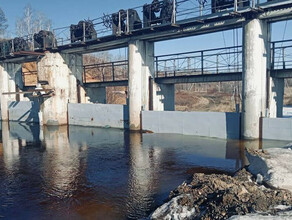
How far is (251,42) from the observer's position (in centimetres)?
1280

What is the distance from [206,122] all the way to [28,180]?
9.56 m

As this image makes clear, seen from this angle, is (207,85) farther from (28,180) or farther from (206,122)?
(28,180)

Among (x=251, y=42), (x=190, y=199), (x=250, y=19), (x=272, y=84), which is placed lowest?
(x=190, y=199)

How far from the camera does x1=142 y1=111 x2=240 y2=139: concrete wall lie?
1388 centimetres

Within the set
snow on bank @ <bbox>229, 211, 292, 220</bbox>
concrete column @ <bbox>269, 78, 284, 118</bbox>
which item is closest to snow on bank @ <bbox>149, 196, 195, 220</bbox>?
snow on bank @ <bbox>229, 211, 292, 220</bbox>

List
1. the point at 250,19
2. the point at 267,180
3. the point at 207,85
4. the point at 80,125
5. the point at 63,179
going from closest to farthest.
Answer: the point at 267,180, the point at 63,179, the point at 250,19, the point at 80,125, the point at 207,85

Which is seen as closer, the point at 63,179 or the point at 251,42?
the point at 63,179

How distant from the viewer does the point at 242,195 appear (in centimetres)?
510

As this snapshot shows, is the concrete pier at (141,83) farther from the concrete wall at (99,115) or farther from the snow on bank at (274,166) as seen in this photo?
the snow on bank at (274,166)

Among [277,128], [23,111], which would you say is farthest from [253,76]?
[23,111]

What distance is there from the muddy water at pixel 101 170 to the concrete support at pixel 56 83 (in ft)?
17.5

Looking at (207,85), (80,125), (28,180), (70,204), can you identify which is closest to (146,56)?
(80,125)

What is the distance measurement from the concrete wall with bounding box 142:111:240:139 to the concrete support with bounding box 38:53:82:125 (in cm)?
777

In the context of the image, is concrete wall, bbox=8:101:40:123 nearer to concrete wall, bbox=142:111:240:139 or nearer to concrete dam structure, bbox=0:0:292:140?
concrete dam structure, bbox=0:0:292:140
